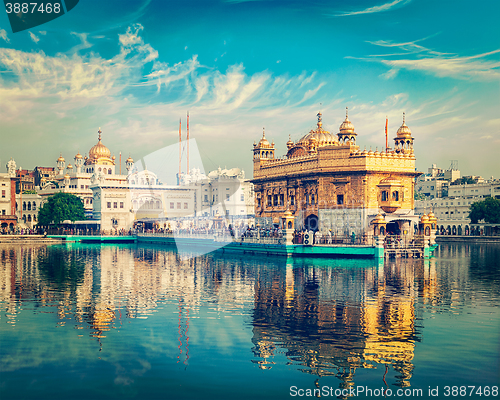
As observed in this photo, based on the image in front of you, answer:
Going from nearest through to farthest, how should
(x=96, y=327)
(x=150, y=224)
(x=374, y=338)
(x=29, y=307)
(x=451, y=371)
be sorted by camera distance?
(x=451, y=371)
(x=374, y=338)
(x=96, y=327)
(x=29, y=307)
(x=150, y=224)

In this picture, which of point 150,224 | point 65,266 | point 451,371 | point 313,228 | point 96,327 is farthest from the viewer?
point 150,224

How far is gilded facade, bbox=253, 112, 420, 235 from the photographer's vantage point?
47.9m

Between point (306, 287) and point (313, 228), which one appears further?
point (313, 228)

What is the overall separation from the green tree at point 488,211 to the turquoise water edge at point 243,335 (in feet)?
173

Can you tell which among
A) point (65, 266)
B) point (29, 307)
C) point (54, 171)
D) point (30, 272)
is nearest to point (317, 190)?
point (65, 266)

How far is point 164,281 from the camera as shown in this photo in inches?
1124

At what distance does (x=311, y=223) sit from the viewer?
5259 centimetres

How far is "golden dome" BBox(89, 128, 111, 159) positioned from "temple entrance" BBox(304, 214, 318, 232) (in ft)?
170

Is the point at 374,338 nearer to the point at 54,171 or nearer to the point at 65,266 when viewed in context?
the point at 65,266

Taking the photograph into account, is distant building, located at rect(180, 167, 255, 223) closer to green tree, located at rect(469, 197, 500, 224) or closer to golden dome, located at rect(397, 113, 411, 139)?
green tree, located at rect(469, 197, 500, 224)

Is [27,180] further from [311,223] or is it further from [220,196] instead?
[311,223]

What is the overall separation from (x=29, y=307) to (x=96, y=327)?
15.1ft

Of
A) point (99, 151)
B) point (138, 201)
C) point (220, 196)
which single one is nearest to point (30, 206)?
point (99, 151)

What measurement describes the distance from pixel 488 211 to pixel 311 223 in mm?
37584
